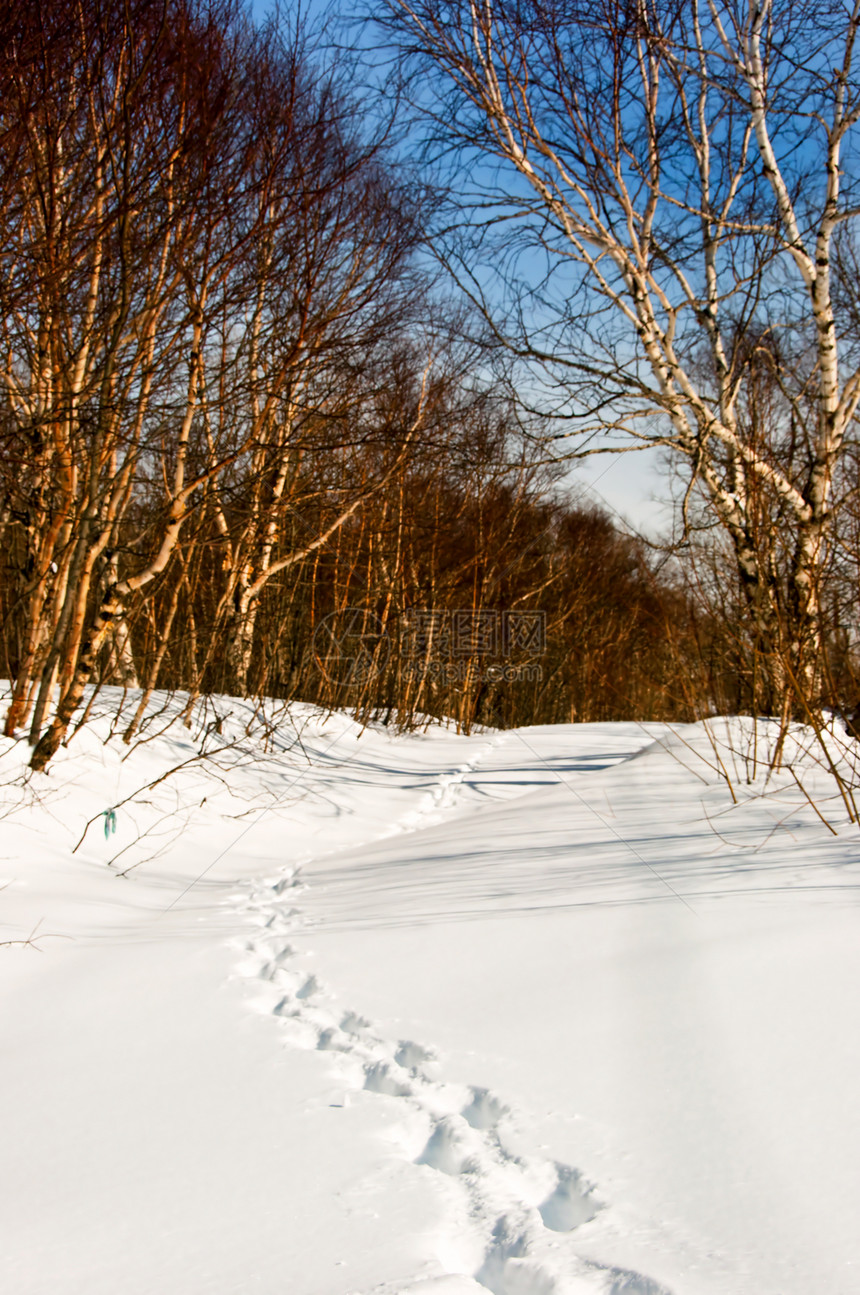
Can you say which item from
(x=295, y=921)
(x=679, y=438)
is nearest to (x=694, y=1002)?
(x=295, y=921)

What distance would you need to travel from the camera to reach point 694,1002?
2320 mm

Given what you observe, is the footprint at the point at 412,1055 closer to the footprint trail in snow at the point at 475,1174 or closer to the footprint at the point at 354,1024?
the footprint trail in snow at the point at 475,1174

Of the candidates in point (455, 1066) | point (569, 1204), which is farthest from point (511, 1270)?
point (455, 1066)

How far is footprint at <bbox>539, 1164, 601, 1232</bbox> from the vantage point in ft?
5.38

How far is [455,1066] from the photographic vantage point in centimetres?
222

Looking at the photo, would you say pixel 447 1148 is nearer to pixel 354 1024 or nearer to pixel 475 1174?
pixel 475 1174

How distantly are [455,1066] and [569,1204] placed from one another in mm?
576

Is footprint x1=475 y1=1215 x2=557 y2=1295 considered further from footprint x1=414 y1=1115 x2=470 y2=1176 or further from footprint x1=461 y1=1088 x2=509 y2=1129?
footprint x1=461 y1=1088 x2=509 y2=1129

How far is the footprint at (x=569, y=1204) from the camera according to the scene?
164 centimetres

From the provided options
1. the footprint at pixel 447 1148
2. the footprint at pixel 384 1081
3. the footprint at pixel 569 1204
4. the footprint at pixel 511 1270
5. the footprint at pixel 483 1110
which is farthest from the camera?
the footprint at pixel 384 1081

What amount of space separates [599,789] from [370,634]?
22.6 ft

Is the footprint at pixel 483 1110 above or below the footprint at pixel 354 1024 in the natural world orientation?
above

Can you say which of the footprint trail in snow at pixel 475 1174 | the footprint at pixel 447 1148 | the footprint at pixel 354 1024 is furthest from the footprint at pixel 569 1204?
the footprint at pixel 354 1024

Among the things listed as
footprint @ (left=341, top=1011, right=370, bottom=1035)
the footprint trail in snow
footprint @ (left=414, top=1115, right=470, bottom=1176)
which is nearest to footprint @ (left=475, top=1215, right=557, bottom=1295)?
the footprint trail in snow
